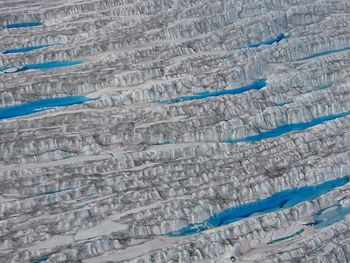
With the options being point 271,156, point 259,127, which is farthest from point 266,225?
point 259,127

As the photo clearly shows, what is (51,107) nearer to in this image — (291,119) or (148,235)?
(148,235)

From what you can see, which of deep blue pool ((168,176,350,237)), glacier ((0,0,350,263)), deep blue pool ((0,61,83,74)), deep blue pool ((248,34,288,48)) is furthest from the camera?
deep blue pool ((248,34,288,48))

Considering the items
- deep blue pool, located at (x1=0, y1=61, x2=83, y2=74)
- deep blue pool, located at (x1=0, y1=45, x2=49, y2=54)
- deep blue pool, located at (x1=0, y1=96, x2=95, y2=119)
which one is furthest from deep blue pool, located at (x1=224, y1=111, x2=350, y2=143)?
deep blue pool, located at (x1=0, y1=45, x2=49, y2=54)

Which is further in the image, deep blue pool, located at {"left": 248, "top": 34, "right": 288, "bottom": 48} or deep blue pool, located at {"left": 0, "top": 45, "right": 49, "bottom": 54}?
deep blue pool, located at {"left": 0, "top": 45, "right": 49, "bottom": 54}

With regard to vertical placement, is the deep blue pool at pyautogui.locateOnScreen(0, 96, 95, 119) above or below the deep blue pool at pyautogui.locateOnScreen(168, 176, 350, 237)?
above

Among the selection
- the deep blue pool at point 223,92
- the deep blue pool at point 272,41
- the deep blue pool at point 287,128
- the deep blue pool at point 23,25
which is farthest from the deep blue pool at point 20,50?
the deep blue pool at point 287,128

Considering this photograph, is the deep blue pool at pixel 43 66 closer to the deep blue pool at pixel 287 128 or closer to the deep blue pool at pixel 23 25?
the deep blue pool at pixel 23 25

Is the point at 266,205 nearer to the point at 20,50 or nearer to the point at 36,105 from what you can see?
the point at 36,105

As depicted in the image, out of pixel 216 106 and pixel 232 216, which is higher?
pixel 216 106

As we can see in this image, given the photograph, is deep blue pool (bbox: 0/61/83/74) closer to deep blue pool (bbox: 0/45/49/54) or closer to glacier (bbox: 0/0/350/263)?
glacier (bbox: 0/0/350/263)
